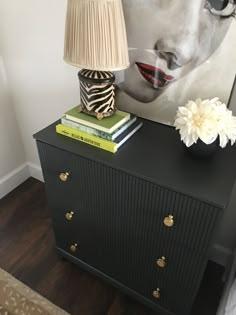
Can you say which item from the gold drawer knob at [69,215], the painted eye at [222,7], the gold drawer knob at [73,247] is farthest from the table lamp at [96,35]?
the gold drawer knob at [73,247]

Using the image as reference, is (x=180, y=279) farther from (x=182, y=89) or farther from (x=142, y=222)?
(x=182, y=89)

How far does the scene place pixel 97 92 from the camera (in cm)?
97

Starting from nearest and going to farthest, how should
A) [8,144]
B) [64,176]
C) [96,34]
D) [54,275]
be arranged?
[96,34] → [64,176] → [54,275] → [8,144]

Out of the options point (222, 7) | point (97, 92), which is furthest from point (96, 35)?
point (222, 7)

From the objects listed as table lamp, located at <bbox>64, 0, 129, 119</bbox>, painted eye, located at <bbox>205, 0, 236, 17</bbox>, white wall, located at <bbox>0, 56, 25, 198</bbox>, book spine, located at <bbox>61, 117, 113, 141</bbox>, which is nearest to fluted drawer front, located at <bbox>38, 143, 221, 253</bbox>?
book spine, located at <bbox>61, 117, 113, 141</bbox>

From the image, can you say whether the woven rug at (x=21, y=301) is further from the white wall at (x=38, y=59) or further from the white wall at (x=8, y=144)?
the white wall at (x=38, y=59)

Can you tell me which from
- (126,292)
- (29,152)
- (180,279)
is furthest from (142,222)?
(29,152)

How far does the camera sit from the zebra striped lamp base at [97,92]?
957 millimetres

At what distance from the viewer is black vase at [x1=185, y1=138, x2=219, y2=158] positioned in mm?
871

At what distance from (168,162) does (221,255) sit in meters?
0.84

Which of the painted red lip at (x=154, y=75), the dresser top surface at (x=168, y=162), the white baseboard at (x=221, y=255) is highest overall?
the painted red lip at (x=154, y=75)

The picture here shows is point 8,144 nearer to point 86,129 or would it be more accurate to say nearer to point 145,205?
point 86,129

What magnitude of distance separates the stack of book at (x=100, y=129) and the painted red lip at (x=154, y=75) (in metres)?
0.17

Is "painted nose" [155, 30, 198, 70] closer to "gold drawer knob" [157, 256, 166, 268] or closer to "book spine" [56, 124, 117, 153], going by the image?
"book spine" [56, 124, 117, 153]
